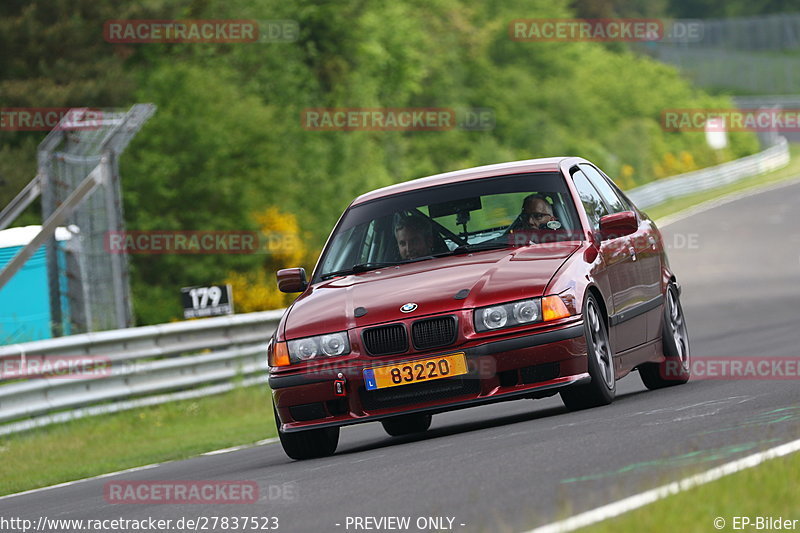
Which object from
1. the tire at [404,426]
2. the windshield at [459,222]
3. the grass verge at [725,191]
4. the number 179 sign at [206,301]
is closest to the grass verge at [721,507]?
the windshield at [459,222]

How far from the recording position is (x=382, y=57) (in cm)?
5184

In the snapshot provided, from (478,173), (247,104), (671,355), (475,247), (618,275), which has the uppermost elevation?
(247,104)

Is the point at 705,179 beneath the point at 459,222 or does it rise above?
above

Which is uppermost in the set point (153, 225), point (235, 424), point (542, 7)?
point (542, 7)

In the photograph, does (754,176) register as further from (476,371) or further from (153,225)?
(476,371)

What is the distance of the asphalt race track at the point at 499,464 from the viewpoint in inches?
245

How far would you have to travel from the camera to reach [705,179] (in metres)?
59.3

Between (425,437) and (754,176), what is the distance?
5865 centimetres

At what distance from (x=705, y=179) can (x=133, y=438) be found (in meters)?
46.2

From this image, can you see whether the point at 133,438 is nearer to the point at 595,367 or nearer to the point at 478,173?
the point at 478,173

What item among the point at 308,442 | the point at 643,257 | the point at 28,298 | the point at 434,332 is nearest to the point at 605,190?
the point at 643,257

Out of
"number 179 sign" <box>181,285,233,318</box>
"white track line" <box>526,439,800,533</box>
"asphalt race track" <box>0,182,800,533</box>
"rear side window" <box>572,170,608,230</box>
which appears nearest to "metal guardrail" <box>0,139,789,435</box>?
"number 179 sign" <box>181,285,233,318</box>

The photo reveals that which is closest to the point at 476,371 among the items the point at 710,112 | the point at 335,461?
the point at 335,461

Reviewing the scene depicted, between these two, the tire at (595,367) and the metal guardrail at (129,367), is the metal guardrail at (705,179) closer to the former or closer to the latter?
the metal guardrail at (129,367)
